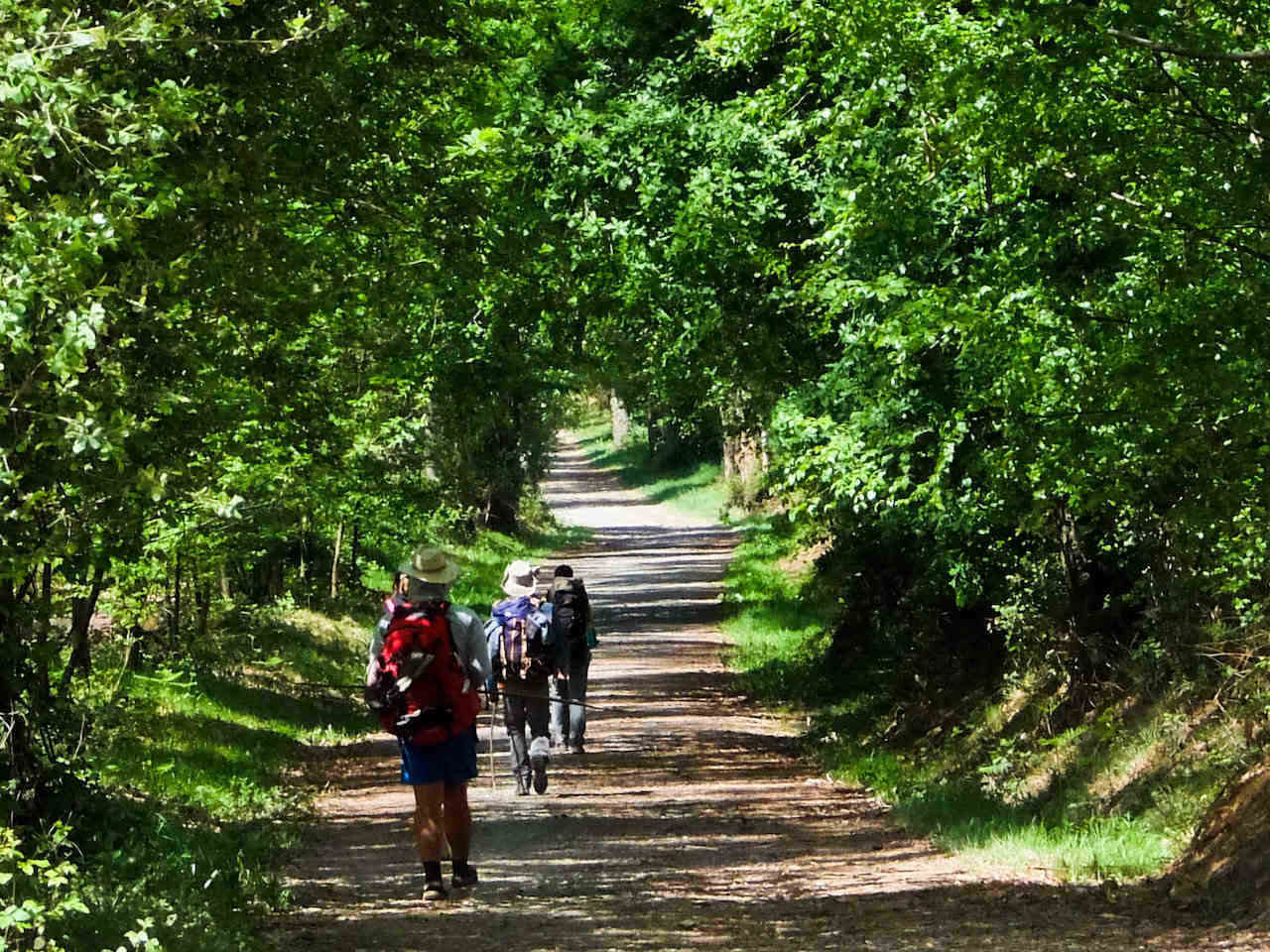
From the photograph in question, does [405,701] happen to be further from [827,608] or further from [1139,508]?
[827,608]

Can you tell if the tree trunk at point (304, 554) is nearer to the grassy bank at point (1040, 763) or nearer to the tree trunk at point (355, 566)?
the tree trunk at point (355, 566)

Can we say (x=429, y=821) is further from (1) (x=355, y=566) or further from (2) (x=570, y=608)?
(1) (x=355, y=566)

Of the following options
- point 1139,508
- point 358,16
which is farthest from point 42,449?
point 1139,508

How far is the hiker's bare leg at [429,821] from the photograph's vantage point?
385 inches

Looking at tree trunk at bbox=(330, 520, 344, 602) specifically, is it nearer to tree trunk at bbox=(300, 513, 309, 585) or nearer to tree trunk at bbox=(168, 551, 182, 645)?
tree trunk at bbox=(300, 513, 309, 585)

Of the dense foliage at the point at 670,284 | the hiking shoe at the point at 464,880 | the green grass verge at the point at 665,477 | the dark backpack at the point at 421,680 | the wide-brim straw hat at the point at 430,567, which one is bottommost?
the green grass verge at the point at 665,477

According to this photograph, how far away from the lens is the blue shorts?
32.3 ft

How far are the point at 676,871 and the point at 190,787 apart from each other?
431cm

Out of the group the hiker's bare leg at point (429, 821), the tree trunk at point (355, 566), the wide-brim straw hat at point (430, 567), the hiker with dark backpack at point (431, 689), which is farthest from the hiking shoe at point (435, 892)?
the tree trunk at point (355, 566)

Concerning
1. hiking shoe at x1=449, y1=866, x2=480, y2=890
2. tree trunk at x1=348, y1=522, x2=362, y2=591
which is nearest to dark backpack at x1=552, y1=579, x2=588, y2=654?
hiking shoe at x1=449, y1=866, x2=480, y2=890

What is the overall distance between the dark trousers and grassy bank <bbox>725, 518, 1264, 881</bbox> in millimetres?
2819

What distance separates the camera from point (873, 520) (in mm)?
16438

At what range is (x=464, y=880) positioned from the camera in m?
10.1

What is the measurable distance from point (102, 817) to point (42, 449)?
3279mm
